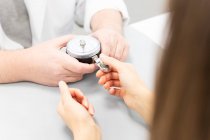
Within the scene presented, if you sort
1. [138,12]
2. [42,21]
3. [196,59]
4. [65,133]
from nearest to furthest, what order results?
[196,59] → [65,133] → [42,21] → [138,12]

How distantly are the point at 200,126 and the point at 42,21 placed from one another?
0.72 metres

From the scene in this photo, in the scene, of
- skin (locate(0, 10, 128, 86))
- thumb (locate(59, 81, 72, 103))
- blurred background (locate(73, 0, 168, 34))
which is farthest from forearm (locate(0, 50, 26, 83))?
blurred background (locate(73, 0, 168, 34))

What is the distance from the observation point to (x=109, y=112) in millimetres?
714

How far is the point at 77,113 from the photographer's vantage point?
68 centimetres

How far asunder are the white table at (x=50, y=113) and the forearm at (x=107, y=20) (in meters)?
0.14

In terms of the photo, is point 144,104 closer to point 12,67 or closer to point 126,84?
point 126,84

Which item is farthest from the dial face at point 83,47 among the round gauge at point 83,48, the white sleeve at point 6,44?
the white sleeve at point 6,44

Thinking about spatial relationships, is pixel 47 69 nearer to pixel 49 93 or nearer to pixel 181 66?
pixel 49 93

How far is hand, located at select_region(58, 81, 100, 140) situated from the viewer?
65 cm

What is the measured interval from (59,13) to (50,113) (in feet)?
1.24

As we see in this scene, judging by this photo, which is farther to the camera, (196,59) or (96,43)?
(96,43)

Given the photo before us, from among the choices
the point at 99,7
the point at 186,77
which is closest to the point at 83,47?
the point at 99,7

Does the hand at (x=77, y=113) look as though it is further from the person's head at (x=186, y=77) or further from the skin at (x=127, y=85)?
the person's head at (x=186, y=77)

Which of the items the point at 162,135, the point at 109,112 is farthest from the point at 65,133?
the point at 162,135
